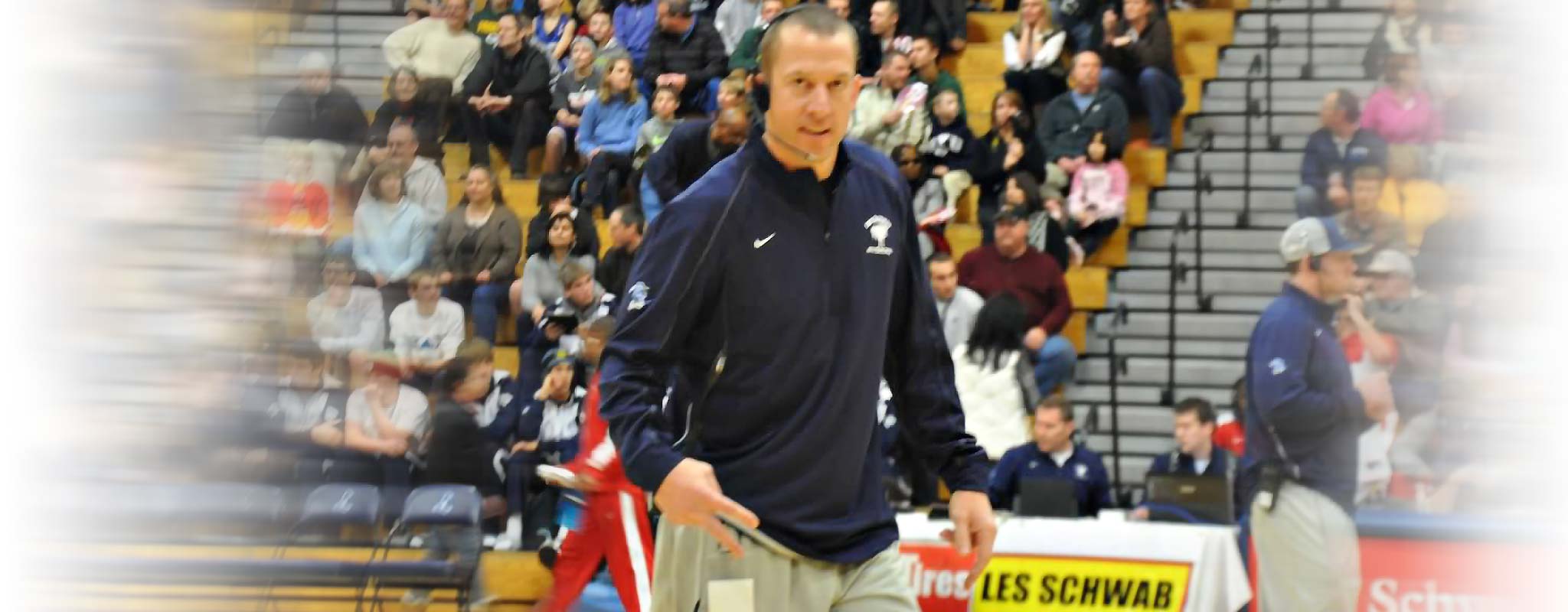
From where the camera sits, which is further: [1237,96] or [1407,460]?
[1237,96]

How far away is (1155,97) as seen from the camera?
12703mm

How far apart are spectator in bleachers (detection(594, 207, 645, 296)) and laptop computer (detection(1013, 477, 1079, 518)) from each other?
3.21m

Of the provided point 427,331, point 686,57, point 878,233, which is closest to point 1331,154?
point 686,57

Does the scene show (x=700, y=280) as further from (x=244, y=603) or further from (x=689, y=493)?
(x=244, y=603)

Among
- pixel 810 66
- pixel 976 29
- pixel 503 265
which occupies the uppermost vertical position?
pixel 976 29

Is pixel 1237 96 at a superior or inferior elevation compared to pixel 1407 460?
superior

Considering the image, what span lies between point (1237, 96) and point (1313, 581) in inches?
252

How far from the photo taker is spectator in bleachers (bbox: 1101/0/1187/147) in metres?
12.5

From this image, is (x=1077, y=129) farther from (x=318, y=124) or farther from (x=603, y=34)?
(x=318, y=124)

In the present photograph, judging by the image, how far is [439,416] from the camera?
1.30m

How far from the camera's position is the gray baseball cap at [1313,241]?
6.85 meters

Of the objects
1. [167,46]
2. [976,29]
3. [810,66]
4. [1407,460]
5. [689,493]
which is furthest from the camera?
[976,29]

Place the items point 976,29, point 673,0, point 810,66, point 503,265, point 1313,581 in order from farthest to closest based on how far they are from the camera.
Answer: point 976,29 → point 673,0 → point 503,265 → point 1313,581 → point 810,66

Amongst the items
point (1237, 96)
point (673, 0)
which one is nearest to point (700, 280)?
point (673, 0)
